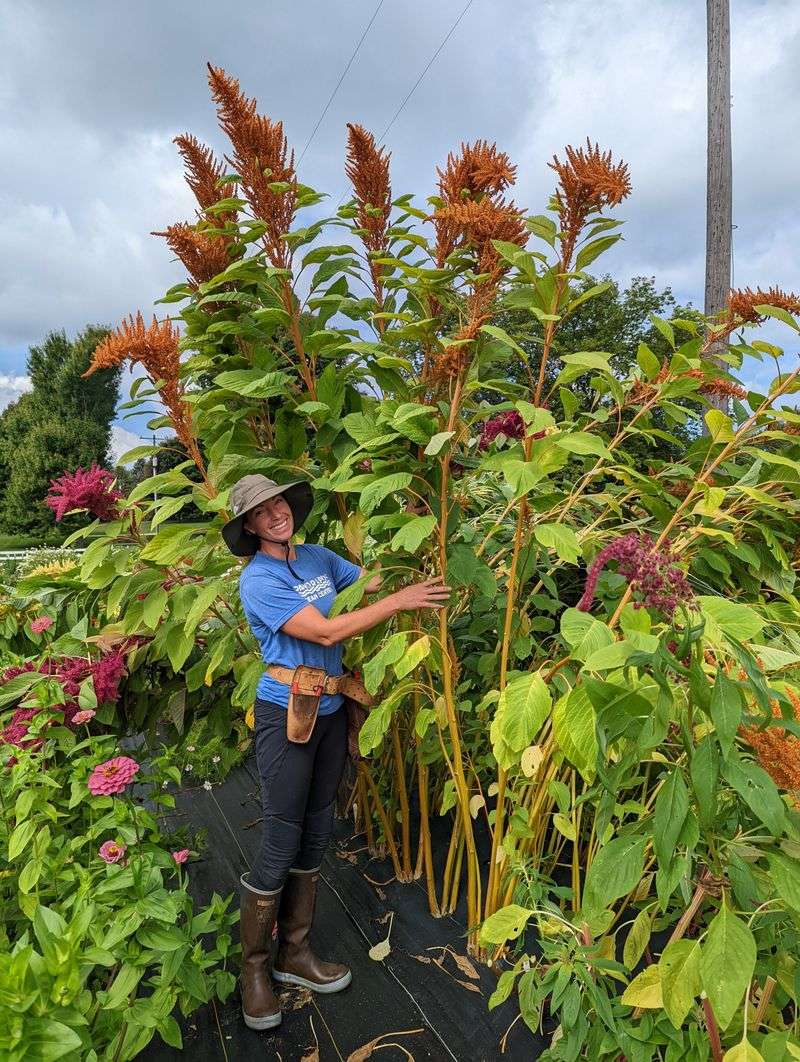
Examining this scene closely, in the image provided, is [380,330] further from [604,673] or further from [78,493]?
[604,673]

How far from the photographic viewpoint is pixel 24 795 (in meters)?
1.31

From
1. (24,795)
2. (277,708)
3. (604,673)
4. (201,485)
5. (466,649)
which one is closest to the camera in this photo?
(604,673)

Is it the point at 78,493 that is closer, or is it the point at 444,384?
the point at 444,384

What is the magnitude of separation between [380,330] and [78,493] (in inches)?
33.4

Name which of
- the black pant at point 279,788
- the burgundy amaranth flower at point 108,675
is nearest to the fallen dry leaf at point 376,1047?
the black pant at point 279,788

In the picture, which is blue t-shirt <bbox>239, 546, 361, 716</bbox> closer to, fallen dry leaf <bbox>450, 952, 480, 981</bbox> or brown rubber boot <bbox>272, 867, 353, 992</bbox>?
brown rubber boot <bbox>272, 867, 353, 992</bbox>

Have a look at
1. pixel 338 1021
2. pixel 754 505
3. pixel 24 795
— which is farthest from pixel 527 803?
pixel 24 795

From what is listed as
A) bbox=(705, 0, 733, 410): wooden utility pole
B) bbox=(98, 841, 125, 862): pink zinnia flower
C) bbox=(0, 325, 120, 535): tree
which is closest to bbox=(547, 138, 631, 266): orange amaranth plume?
bbox=(98, 841, 125, 862): pink zinnia flower

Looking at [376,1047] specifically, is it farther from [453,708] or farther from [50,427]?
[50,427]

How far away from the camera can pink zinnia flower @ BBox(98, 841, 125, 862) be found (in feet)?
4.03

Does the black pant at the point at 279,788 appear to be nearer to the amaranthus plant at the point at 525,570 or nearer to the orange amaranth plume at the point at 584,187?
the amaranthus plant at the point at 525,570

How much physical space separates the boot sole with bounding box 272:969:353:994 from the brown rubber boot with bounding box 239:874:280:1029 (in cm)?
6

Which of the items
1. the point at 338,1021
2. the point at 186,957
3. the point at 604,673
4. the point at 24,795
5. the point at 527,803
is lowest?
the point at 338,1021

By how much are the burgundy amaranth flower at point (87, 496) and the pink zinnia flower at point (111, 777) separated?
61cm
